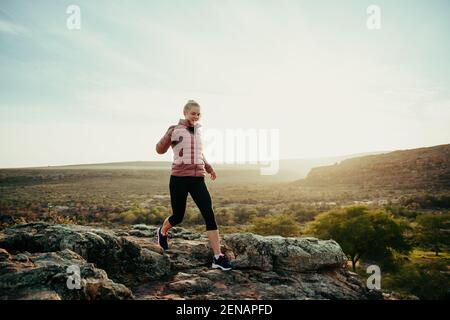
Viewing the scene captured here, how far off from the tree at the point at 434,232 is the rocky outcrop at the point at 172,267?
109 feet

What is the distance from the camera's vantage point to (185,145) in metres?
5.14

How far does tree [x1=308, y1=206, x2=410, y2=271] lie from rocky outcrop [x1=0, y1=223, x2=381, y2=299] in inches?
765

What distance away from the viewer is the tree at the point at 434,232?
3322cm

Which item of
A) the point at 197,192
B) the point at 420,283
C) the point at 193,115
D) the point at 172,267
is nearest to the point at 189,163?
the point at 197,192

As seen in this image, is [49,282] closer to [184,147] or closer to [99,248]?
[99,248]

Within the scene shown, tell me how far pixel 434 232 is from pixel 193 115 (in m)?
36.5

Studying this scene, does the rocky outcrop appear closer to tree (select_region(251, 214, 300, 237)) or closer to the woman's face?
the woman's face

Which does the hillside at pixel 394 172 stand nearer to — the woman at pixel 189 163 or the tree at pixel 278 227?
the tree at pixel 278 227

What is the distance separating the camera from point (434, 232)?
1323 inches

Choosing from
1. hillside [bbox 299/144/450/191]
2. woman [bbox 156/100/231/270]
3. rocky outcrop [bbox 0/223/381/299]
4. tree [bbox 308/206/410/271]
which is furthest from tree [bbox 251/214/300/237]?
hillside [bbox 299/144/450/191]

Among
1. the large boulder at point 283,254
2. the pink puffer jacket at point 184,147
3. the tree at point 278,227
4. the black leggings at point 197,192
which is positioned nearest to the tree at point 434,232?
the tree at point 278,227
